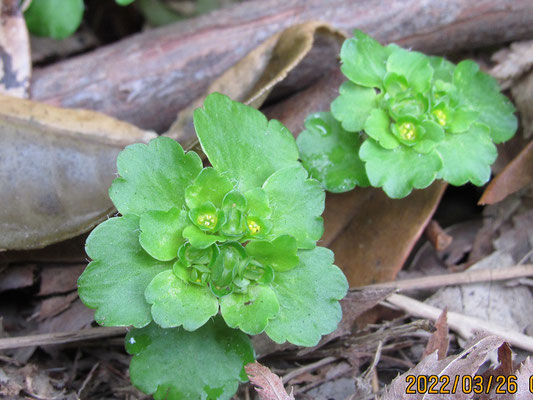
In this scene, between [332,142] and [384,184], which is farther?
[332,142]

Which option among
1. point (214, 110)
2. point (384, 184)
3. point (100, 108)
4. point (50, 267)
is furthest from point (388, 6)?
point (50, 267)

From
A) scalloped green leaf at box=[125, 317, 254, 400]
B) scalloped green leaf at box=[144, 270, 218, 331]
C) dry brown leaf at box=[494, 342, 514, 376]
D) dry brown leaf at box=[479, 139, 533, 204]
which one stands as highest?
scalloped green leaf at box=[144, 270, 218, 331]

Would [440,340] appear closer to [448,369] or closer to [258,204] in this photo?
[448,369]

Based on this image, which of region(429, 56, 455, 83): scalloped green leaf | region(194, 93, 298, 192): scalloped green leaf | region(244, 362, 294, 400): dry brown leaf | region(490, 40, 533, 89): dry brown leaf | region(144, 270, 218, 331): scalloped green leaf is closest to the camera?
region(144, 270, 218, 331): scalloped green leaf

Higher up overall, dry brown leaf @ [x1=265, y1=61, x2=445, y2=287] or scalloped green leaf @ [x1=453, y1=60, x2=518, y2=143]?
scalloped green leaf @ [x1=453, y1=60, x2=518, y2=143]

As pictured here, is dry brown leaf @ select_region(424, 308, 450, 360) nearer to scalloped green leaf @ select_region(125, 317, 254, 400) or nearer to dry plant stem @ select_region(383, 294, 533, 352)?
dry plant stem @ select_region(383, 294, 533, 352)

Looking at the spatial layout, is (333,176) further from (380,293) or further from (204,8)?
(204,8)

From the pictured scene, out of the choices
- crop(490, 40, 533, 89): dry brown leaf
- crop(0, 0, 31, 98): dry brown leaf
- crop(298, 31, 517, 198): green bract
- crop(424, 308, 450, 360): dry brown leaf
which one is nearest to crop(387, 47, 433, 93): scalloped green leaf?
crop(298, 31, 517, 198): green bract
